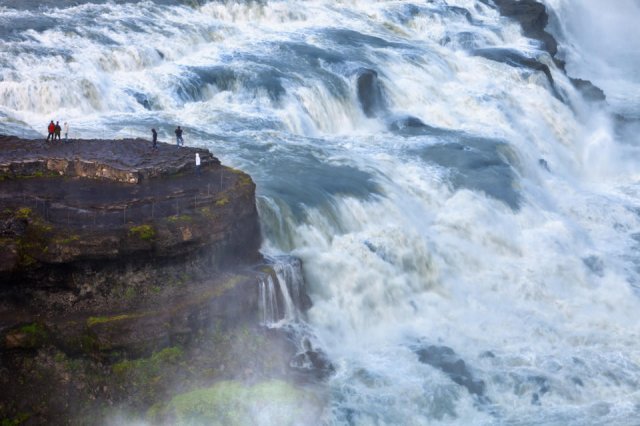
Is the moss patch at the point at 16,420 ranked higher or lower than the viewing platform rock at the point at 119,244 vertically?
lower

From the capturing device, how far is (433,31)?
46.9 meters

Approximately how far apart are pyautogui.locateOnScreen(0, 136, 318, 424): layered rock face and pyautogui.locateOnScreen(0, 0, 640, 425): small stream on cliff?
4.84 ft

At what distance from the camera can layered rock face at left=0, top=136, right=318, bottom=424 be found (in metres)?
17.2

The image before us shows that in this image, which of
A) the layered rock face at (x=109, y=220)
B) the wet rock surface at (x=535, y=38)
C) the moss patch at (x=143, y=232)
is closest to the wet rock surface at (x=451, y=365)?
the layered rock face at (x=109, y=220)

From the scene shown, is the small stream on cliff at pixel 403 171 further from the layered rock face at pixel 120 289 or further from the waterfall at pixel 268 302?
the layered rock face at pixel 120 289

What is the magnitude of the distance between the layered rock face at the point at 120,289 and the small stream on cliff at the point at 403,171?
1475 millimetres

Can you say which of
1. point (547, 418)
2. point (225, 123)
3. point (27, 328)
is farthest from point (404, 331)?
point (225, 123)

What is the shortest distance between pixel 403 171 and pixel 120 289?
522 inches

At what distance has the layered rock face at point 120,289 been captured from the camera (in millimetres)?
17172

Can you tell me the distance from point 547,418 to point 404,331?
4.29 metres

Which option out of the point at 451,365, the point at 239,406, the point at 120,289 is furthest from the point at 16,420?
the point at 451,365

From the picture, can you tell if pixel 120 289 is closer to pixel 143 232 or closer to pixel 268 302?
pixel 143 232

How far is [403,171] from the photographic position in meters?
29.2

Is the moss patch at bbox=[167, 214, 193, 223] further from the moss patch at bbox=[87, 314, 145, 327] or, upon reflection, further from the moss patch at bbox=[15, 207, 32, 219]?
the moss patch at bbox=[15, 207, 32, 219]
